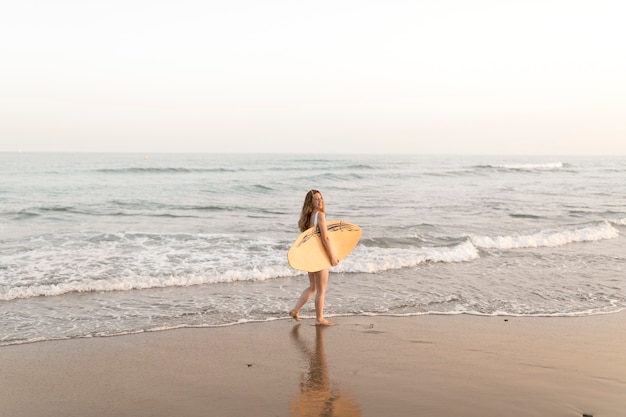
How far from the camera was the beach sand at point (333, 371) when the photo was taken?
468cm

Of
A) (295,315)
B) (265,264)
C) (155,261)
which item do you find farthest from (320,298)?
(155,261)

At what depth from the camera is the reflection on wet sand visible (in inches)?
179

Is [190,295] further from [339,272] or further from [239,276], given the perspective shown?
[339,272]

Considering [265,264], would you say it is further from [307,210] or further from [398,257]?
[307,210]

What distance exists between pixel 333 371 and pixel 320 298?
72.1 inches

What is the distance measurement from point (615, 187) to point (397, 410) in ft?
112

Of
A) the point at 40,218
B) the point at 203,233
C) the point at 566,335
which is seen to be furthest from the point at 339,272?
the point at 40,218

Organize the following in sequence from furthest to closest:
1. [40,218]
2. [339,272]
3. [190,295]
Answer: [40,218] → [339,272] → [190,295]

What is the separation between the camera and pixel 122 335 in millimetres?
6820

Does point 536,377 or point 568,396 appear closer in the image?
point 568,396

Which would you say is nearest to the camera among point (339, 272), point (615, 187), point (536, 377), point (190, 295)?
point (536, 377)

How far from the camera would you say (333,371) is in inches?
220

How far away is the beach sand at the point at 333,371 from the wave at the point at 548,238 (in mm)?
6397

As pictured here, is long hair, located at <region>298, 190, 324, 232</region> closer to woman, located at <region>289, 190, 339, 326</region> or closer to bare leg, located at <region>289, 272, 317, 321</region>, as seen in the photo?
woman, located at <region>289, 190, 339, 326</region>
